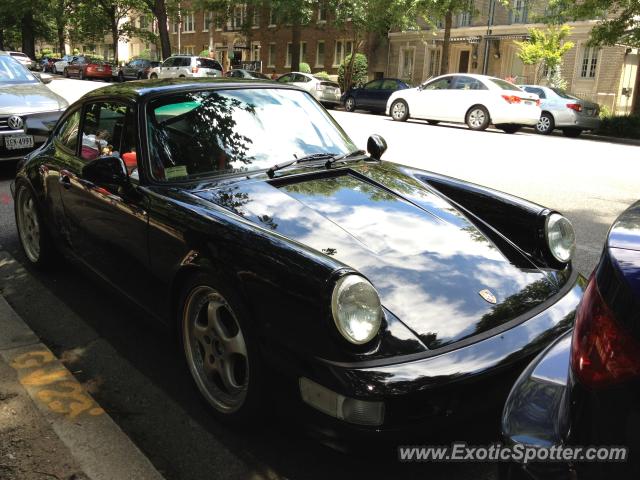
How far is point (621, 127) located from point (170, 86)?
17.2 metres

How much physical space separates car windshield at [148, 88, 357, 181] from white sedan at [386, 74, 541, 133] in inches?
524

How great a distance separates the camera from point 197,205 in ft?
9.55

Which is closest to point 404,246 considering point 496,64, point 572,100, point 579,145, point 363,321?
point 363,321

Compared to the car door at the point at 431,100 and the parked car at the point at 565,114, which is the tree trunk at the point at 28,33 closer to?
the car door at the point at 431,100

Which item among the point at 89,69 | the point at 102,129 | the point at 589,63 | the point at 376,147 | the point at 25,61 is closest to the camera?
the point at 102,129

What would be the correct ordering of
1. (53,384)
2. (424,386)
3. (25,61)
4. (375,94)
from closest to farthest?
(424,386) → (53,384) → (375,94) → (25,61)

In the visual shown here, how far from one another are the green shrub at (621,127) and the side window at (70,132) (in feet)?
55.9

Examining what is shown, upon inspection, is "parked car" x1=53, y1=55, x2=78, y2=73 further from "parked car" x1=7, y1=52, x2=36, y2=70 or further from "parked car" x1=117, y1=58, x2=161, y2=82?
"parked car" x1=7, y1=52, x2=36, y2=70

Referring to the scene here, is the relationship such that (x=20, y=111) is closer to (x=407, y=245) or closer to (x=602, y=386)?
(x=407, y=245)

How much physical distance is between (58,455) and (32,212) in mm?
2721

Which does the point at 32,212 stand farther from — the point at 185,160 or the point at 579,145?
the point at 579,145

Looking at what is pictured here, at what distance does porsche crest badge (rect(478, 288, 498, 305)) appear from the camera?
256 cm

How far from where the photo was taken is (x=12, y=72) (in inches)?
373

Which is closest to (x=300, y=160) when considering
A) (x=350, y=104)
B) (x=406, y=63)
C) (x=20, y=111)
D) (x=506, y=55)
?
(x=20, y=111)
